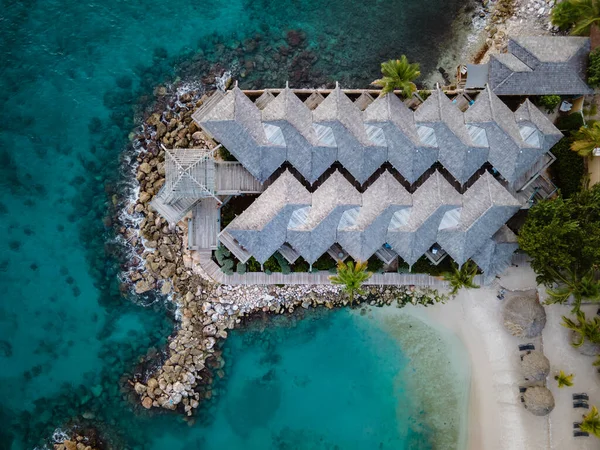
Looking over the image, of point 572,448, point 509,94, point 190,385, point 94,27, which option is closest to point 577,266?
point 509,94

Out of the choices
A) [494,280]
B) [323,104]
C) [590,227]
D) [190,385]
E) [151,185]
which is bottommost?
[190,385]

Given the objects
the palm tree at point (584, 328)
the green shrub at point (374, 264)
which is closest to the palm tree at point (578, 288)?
the palm tree at point (584, 328)

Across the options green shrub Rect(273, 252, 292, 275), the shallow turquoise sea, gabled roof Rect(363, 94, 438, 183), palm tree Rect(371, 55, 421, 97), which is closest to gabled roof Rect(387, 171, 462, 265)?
Answer: gabled roof Rect(363, 94, 438, 183)

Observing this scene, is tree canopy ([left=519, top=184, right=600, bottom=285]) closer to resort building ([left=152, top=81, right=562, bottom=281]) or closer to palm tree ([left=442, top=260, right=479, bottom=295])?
resort building ([left=152, top=81, right=562, bottom=281])

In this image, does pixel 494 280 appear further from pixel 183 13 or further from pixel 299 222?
pixel 183 13

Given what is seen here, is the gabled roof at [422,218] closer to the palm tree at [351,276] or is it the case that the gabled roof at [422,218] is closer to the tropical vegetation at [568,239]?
the palm tree at [351,276]

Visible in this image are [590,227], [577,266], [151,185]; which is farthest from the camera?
[151,185]

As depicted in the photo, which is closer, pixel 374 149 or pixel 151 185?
pixel 374 149
